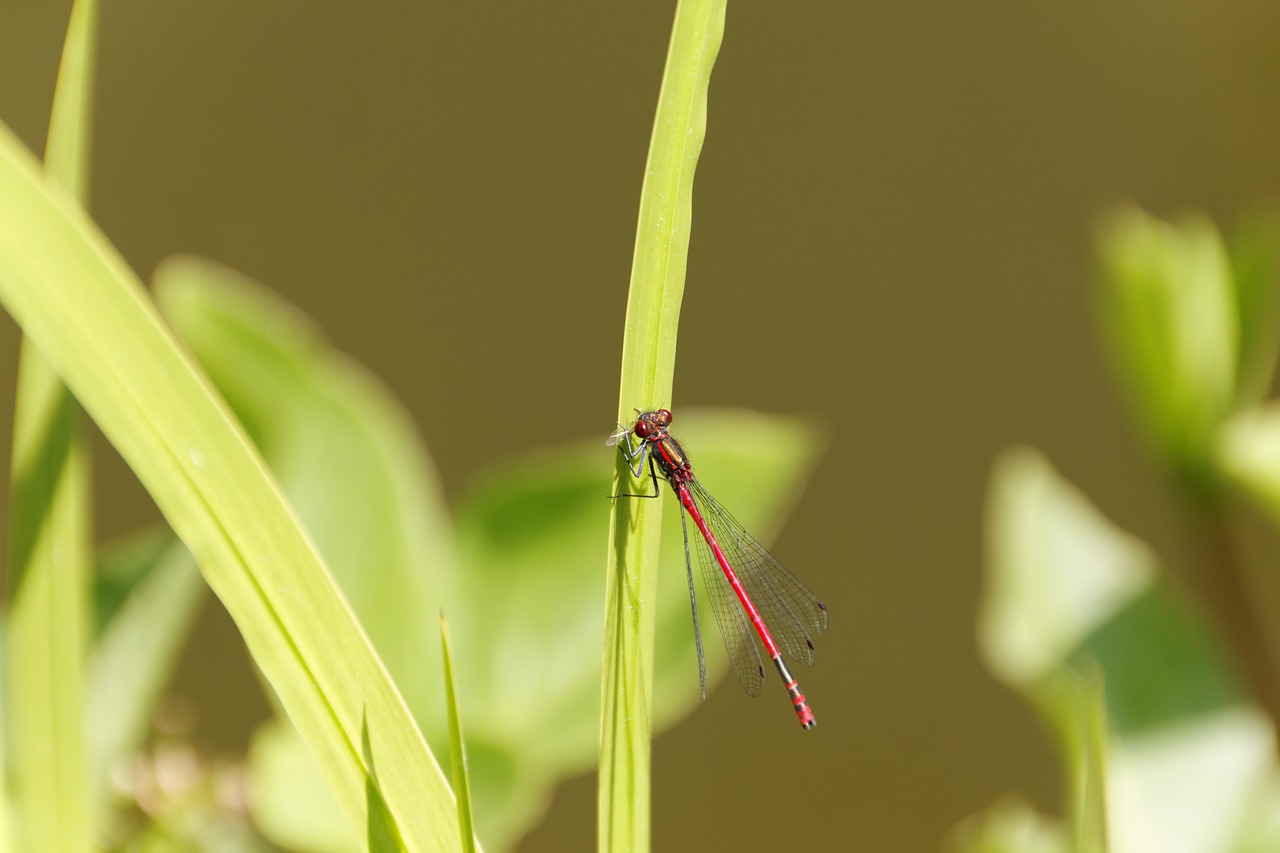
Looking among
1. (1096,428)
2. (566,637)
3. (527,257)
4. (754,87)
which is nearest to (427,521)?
(566,637)

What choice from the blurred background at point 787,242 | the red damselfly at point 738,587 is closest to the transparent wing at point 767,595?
the red damselfly at point 738,587

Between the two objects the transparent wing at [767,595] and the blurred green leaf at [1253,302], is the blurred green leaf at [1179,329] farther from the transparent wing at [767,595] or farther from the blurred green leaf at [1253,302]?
the transparent wing at [767,595]

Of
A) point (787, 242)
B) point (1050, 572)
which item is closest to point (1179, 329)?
point (1050, 572)

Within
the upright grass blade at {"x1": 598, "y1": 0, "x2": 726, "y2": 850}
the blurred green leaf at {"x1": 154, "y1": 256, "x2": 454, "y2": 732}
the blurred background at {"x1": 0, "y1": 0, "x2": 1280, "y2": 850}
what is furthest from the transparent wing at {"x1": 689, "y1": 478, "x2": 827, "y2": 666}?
the blurred background at {"x1": 0, "y1": 0, "x2": 1280, "y2": 850}

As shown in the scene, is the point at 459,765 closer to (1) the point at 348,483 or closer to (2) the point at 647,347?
(2) the point at 647,347

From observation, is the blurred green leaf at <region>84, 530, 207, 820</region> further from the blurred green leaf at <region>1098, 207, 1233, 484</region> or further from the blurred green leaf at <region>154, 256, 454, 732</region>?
the blurred green leaf at <region>1098, 207, 1233, 484</region>
